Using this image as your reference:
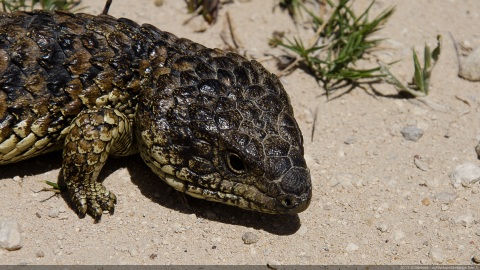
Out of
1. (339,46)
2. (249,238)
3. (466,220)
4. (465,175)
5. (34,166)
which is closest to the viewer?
(249,238)

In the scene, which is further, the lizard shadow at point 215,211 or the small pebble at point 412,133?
the small pebble at point 412,133

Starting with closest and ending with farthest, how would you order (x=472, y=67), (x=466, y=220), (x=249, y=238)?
(x=249, y=238)
(x=466, y=220)
(x=472, y=67)

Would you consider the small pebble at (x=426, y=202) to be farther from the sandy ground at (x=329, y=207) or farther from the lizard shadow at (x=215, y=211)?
the lizard shadow at (x=215, y=211)

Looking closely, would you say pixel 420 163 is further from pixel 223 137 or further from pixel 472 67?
pixel 223 137

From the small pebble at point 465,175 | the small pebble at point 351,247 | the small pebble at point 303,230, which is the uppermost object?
the small pebble at point 465,175

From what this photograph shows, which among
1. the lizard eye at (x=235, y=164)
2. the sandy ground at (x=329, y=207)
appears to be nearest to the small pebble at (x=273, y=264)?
the sandy ground at (x=329, y=207)

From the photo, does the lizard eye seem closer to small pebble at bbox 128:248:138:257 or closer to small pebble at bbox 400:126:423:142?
small pebble at bbox 128:248:138:257

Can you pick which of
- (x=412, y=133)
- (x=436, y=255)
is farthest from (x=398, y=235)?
(x=412, y=133)
